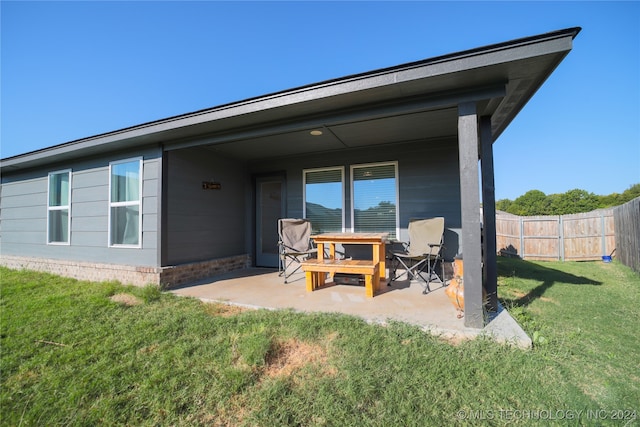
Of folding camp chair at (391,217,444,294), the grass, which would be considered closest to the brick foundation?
the grass

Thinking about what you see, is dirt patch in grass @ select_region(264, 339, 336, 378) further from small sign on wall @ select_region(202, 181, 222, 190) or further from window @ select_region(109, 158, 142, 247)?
small sign on wall @ select_region(202, 181, 222, 190)

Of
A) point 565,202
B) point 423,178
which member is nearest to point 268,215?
point 423,178

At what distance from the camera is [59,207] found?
5543 mm

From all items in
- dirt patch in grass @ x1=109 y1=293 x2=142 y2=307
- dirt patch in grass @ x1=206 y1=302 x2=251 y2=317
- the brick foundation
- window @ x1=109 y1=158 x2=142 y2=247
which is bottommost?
dirt patch in grass @ x1=206 y1=302 x2=251 y2=317

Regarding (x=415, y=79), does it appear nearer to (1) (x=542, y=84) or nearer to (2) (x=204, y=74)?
(1) (x=542, y=84)

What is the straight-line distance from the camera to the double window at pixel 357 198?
491 cm

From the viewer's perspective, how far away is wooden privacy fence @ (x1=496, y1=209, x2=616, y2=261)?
754 cm

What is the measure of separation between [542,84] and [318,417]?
350cm

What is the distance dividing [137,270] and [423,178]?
16.6 ft

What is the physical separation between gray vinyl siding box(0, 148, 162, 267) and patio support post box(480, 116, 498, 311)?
15.1 feet

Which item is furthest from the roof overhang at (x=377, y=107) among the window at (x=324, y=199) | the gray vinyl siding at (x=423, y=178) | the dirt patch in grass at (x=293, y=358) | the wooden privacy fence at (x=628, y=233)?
the wooden privacy fence at (x=628, y=233)

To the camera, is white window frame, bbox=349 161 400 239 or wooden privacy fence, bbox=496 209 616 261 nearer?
white window frame, bbox=349 161 400 239

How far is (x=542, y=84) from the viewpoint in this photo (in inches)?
103

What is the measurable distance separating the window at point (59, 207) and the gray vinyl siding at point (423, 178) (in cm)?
559
